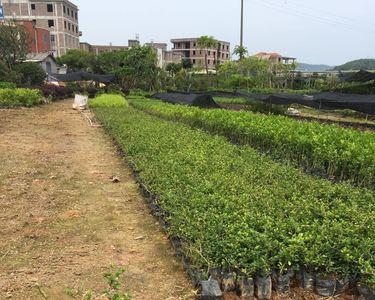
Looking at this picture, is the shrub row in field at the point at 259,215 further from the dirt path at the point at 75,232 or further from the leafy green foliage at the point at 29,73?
the leafy green foliage at the point at 29,73

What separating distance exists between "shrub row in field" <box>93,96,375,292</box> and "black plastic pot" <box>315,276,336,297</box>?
3.6 inches

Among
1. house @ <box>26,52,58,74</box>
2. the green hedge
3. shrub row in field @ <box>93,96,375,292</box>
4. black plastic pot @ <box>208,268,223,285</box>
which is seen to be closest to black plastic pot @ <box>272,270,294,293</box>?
shrub row in field @ <box>93,96,375,292</box>

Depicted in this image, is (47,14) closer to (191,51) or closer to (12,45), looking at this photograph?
(191,51)

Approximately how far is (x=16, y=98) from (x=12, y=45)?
7.11 m

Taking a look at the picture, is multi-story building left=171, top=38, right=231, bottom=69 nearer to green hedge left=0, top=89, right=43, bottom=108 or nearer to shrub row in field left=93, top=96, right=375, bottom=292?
green hedge left=0, top=89, right=43, bottom=108

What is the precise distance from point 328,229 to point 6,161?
810 cm

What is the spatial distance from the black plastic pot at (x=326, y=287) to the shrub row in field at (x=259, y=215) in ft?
0.30

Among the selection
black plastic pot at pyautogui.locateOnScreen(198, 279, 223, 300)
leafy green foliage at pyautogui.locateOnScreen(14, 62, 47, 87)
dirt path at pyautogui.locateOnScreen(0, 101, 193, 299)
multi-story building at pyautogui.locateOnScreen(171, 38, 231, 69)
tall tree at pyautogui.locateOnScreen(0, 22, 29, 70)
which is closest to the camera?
black plastic pot at pyautogui.locateOnScreen(198, 279, 223, 300)

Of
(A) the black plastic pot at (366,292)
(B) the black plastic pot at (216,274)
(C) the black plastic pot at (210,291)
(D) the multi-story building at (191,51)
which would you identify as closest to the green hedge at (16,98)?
(B) the black plastic pot at (216,274)

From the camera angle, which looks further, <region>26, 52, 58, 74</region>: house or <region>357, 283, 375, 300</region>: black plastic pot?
<region>26, 52, 58, 74</region>: house

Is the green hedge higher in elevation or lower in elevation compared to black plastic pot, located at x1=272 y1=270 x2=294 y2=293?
higher

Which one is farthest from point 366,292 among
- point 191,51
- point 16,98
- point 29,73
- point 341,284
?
point 191,51

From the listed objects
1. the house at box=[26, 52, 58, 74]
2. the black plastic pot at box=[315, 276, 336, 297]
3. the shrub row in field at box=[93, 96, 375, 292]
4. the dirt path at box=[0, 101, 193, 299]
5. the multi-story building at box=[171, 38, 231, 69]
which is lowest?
the dirt path at box=[0, 101, 193, 299]

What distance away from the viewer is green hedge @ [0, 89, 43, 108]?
21734 millimetres
